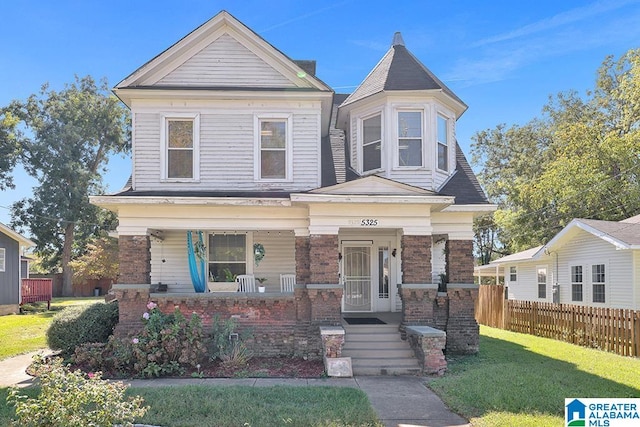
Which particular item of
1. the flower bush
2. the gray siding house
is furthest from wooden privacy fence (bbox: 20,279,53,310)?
the flower bush

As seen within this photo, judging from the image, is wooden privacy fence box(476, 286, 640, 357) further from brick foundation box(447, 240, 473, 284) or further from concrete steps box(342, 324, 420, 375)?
concrete steps box(342, 324, 420, 375)

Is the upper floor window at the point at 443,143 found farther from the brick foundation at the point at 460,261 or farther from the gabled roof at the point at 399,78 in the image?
the brick foundation at the point at 460,261

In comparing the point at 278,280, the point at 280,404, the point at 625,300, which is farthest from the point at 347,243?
the point at 625,300

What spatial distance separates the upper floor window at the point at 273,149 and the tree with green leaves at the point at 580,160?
2012 cm

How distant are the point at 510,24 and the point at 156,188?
34.5 feet

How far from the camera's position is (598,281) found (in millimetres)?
17594

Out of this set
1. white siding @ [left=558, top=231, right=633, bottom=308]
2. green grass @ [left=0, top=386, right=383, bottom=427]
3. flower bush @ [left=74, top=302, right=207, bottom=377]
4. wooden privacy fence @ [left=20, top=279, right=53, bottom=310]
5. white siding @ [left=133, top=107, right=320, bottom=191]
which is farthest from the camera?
wooden privacy fence @ [left=20, top=279, right=53, bottom=310]

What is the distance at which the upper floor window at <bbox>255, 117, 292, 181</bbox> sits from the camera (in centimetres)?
1261

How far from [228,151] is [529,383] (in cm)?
853

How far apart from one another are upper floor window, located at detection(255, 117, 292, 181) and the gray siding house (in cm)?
1721

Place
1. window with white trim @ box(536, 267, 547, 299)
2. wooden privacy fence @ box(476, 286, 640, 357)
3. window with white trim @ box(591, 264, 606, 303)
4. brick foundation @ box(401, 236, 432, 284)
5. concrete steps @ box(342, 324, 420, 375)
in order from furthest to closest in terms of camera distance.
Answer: window with white trim @ box(536, 267, 547, 299) → window with white trim @ box(591, 264, 606, 303) → wooden privacy fence @ box(476, 286, 640, 357) → brick foundation @ box(401, 236, 432, 284) → concrete steps @ box(342, 324, 420, 375)

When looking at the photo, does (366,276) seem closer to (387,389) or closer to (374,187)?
(374,187)

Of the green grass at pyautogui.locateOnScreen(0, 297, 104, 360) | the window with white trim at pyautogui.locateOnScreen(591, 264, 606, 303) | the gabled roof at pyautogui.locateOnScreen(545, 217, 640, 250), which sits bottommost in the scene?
the green grass at pyautogui.locateOnScreen(0, 297, 104, 360)

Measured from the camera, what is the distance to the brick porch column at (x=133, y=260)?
11.4 m
